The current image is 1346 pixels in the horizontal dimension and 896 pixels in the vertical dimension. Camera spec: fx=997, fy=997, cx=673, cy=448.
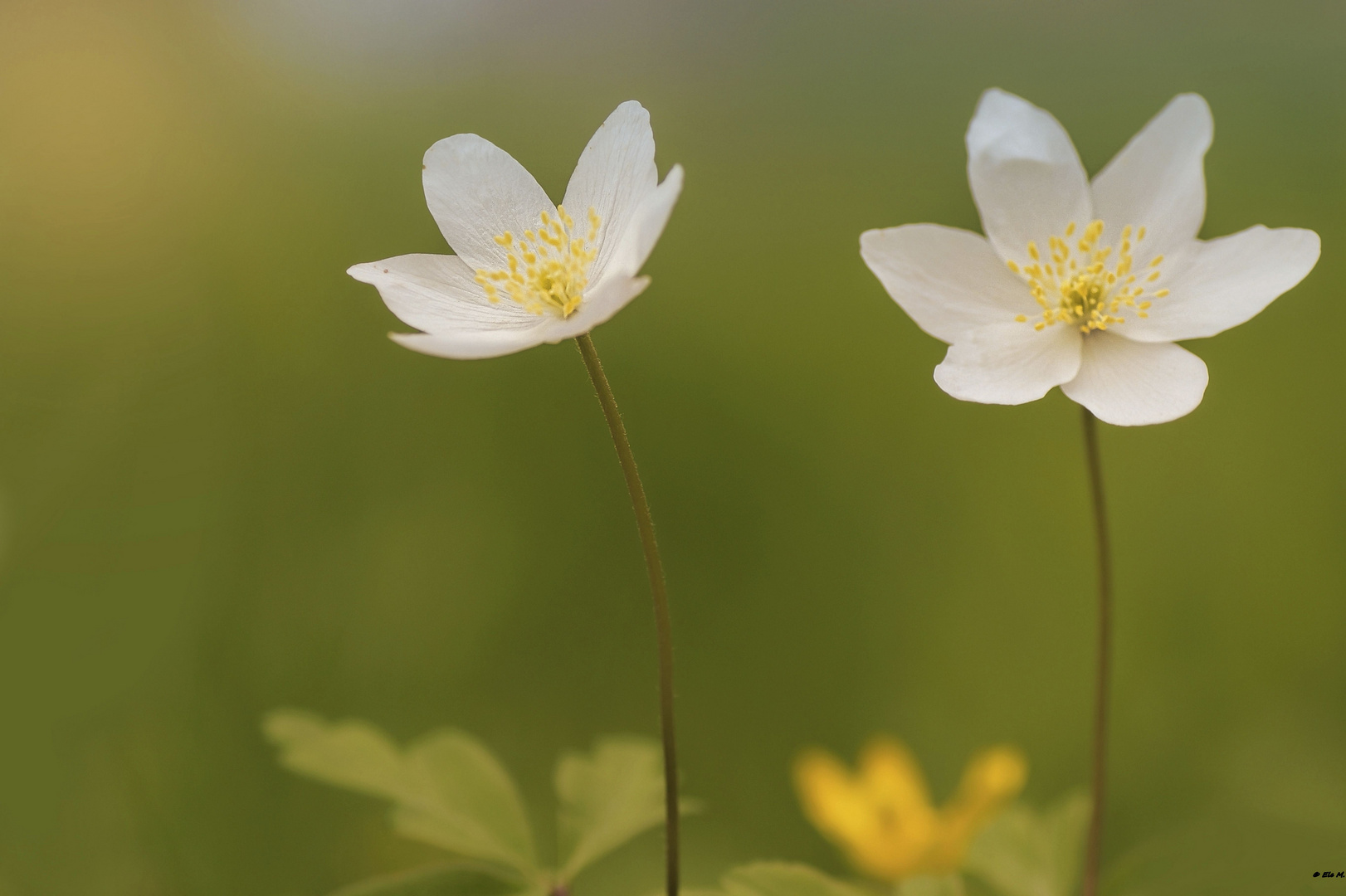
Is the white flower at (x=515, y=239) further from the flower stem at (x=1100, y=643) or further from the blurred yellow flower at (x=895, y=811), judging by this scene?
the blurred yellow flower at (x=895, y=811)

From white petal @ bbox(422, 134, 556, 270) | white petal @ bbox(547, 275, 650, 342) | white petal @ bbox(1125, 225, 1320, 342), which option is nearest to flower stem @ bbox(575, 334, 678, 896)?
white petal @ bbox(547, 275, 650, 342)

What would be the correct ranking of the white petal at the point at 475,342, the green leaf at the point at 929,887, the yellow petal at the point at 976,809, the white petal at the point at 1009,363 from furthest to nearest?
the yellow petal at the point at 976,809, the green leaf at the point at 929,887, the white petal at the point at 1009,363, the white petal at the point at 475,342

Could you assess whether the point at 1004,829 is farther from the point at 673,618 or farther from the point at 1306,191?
the point at 1306,191

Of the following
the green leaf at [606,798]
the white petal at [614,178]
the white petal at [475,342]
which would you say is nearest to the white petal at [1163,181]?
the white petal at [614,178]

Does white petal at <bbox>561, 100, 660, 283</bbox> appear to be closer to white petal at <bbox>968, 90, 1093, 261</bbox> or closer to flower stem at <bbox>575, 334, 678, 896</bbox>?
flower stem at <bbox>575, 334, 678, 896</bbox>

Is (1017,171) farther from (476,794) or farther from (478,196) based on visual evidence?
(476,794)

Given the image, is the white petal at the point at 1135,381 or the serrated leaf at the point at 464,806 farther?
the serrated leaf at the point at 464,806
